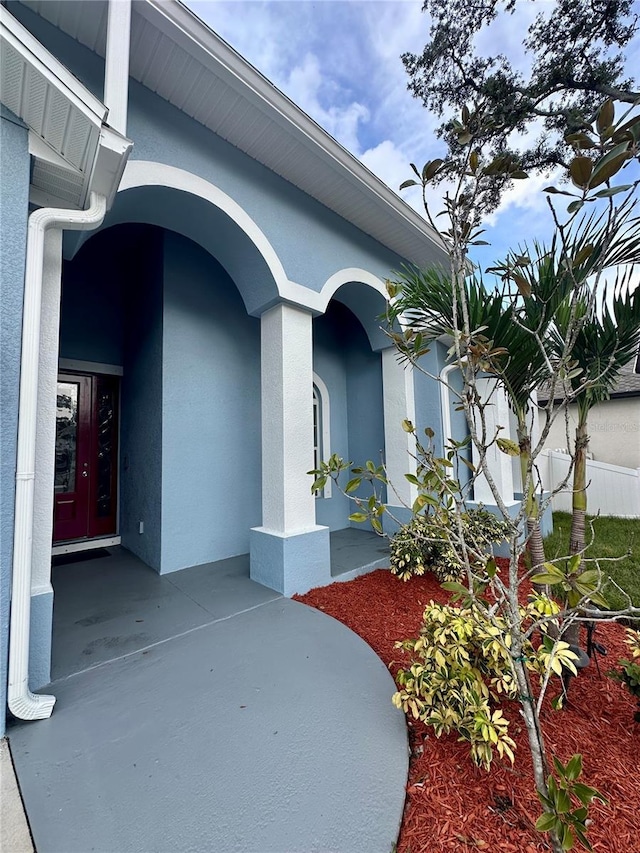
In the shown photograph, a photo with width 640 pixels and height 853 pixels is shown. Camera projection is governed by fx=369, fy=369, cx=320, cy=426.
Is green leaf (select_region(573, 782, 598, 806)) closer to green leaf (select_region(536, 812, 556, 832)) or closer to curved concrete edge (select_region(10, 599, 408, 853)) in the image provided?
green leaf (select_region(536, 812, 556, 832))

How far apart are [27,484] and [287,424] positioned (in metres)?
2.57

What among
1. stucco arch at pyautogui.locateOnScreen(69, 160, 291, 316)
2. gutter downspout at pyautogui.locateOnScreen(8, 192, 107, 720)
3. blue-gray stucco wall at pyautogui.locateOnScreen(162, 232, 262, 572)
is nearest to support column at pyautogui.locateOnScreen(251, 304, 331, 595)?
stucco arch at pyautogui.locateOnScreen(69, 160, 291, 316)

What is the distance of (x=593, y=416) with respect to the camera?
45.7 ft

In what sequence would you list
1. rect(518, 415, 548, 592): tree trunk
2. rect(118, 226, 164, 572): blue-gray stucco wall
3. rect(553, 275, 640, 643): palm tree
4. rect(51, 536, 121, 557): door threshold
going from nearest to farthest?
rect(518, 415, 548, 592): tree trunk → rect(553, 275, 640, 643): palm tree → rect(118, 226, 164, 572): blue-gray stucco wall → rect(51, 536, 121, 557): door threshold

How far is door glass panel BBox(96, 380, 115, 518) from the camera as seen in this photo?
6.46 metres

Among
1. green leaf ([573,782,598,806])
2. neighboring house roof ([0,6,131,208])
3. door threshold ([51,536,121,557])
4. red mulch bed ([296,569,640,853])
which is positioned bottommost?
red mulch bed ([296,569,640,853])

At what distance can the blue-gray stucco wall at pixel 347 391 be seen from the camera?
734cm

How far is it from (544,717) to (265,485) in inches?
130

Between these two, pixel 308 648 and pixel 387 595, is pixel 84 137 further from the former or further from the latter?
pixel 387 595

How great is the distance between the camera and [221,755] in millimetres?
→ 2113

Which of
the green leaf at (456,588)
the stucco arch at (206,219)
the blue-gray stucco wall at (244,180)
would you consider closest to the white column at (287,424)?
the stucco arch at (206,219)

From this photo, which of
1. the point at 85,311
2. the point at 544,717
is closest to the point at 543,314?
the point at 544,717

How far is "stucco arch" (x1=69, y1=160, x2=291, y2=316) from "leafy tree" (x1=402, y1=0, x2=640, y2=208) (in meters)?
3.14

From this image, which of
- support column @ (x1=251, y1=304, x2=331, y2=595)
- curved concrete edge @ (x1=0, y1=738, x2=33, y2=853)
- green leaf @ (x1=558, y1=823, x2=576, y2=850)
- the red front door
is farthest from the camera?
the red front door
